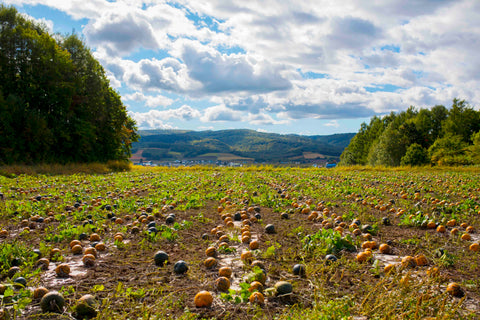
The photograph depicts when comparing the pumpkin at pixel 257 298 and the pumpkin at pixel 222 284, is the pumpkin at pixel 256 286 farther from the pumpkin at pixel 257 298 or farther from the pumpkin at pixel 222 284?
the pumpkin at pixel 222 284

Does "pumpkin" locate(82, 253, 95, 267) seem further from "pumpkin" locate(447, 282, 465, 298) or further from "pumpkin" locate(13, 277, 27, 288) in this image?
"pumpkin" locate(447, 282, 465, 298)

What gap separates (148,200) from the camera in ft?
32.0

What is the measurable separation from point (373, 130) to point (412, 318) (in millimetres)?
104655

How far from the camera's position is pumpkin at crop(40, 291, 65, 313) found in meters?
2.79

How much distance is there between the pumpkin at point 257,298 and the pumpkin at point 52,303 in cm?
189

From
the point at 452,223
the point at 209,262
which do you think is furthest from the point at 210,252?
the point at 452,223

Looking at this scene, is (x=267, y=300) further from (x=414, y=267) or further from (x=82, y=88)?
(x=82, y=88)

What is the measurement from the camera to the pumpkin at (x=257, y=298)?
2926mm

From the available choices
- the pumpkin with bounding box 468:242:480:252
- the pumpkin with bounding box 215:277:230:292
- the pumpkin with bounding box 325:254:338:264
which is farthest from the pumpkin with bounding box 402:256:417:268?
the pumpkin with bounding box 215:277:230:292

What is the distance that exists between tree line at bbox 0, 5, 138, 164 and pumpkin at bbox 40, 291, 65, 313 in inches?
1050

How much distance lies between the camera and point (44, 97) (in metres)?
26.5

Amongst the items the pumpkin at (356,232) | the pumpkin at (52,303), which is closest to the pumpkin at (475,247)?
the pumpkin at (356,232)

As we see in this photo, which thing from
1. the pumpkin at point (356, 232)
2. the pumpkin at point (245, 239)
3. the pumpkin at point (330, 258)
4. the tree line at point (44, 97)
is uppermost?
the tree line at point (44, 97)

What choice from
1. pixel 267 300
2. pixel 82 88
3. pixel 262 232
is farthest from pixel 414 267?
pixel 82 88
